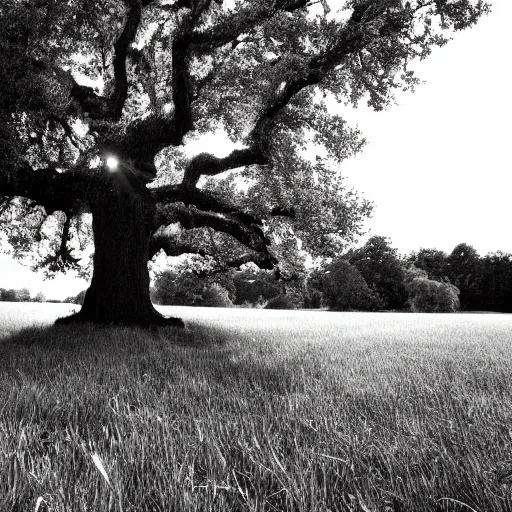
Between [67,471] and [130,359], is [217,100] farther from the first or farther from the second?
[67,471]

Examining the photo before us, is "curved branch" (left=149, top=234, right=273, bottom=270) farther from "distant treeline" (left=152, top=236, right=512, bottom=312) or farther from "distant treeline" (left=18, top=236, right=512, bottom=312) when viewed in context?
"distant treeline" (left=152, top=236, right=512, bottom=312)

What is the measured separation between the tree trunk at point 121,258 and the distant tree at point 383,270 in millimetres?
57545

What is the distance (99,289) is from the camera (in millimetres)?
12570

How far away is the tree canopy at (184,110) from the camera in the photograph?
9938mm

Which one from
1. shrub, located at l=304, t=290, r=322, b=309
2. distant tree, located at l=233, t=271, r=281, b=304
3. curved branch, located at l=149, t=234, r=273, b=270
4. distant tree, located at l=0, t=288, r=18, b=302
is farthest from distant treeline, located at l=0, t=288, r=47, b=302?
curved branch, located at l=149, t=234, r=273, b=270

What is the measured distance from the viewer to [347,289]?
2549 inches

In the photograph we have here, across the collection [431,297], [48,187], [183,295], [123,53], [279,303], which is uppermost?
[123,53]

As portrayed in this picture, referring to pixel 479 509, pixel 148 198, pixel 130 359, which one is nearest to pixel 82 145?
pixel 148 198

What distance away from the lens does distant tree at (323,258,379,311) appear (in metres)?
63.6

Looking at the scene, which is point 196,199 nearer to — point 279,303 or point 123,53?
point 123,53

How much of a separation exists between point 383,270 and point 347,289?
393 inches

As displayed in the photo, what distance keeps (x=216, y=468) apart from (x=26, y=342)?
747cm

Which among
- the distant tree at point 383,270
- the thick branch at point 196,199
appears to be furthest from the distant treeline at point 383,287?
the thick branch at point 196,199

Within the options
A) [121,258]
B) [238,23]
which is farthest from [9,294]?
[238,23]
